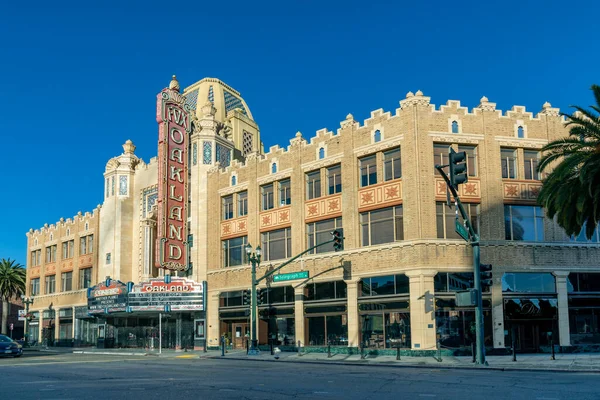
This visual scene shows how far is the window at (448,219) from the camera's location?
119 feet

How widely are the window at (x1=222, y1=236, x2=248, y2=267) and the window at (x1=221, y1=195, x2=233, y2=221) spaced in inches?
74.0

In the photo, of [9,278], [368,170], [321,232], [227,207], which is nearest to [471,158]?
[368,170]

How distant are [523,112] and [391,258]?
11.8 metres

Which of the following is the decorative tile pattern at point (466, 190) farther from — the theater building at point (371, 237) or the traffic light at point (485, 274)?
the traffic light at point (485, 274)

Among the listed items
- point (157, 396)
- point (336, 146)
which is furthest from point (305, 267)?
point (157, 396)

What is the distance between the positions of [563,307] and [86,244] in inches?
1864

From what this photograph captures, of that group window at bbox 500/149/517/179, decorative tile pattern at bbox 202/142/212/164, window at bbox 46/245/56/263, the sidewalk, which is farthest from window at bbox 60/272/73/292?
window at bbox 500/149/517/179

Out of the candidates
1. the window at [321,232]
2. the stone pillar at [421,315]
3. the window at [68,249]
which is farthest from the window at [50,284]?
the stone pillar at [421,315]

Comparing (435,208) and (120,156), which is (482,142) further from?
(120,156)

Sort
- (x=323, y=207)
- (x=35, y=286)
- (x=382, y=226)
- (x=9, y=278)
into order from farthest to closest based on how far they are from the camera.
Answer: (x=9, y=278) < (x=35, y=286) < (x=323, y=207) < (x=382, y=226)

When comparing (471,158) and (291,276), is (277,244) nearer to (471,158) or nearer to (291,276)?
(291,276)

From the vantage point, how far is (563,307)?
3625 centimetres

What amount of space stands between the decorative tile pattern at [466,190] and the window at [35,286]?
5438 centimetres

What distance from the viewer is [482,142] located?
37.2 metres
